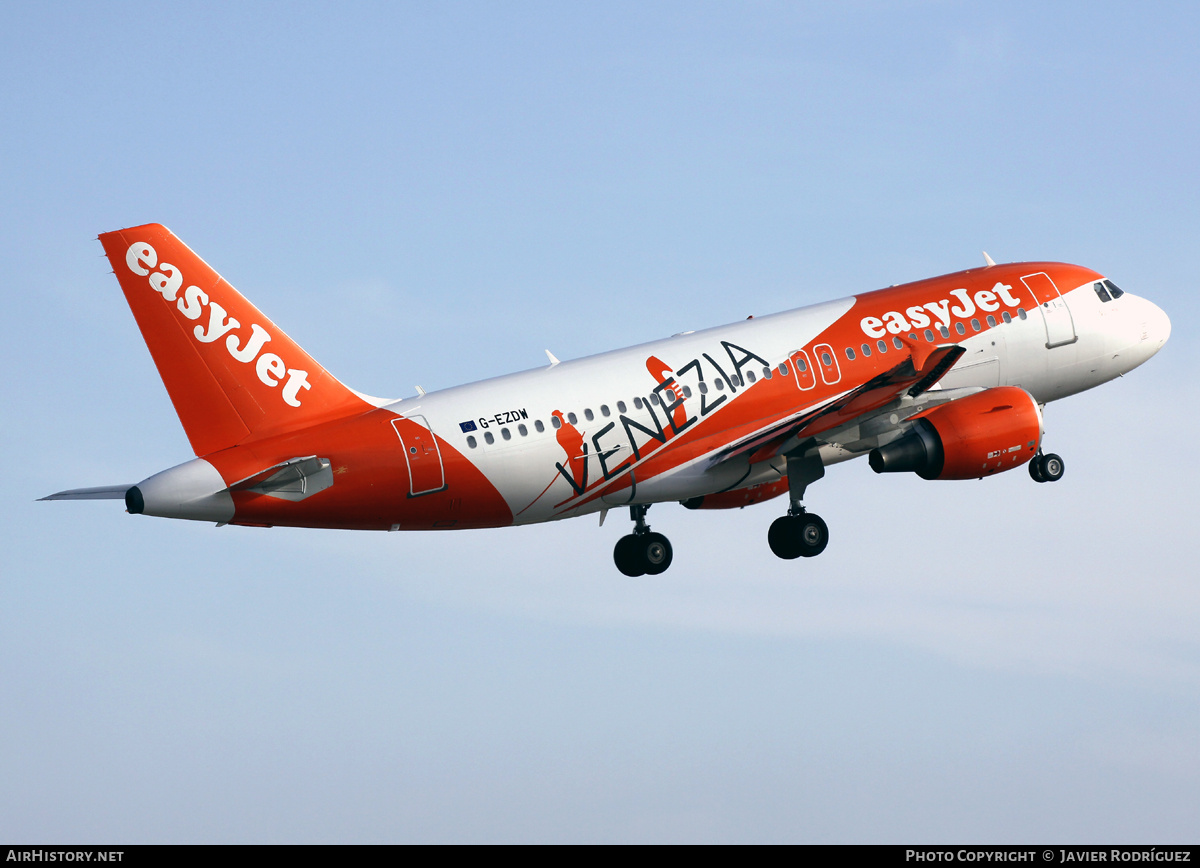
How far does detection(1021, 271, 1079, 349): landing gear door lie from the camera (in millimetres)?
41000

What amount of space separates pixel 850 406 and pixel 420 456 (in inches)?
410

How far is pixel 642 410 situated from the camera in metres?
36.0

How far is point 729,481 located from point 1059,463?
9.84 metres

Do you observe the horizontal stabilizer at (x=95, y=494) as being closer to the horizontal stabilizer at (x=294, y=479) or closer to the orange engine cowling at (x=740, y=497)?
the horizontal stabilizer at (x=294, y=479)

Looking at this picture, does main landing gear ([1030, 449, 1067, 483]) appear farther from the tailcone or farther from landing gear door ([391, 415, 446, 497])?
the tailcone

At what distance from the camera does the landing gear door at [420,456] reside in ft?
109

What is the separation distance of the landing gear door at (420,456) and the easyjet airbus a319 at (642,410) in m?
0.05

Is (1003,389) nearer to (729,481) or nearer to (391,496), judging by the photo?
(729,481)

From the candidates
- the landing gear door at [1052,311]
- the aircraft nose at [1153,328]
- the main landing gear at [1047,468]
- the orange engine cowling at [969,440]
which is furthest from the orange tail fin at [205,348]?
the aircraft nose at [1153,328]

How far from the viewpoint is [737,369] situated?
37156 millimetres

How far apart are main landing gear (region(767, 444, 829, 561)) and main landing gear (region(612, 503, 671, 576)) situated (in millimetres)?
3661

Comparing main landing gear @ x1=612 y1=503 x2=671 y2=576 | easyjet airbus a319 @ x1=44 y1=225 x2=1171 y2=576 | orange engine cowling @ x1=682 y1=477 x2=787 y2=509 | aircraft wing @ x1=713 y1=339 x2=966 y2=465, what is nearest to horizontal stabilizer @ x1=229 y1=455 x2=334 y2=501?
easyjet airbus a319 @ x1=44 y1=225 x2=1171 y2=576
